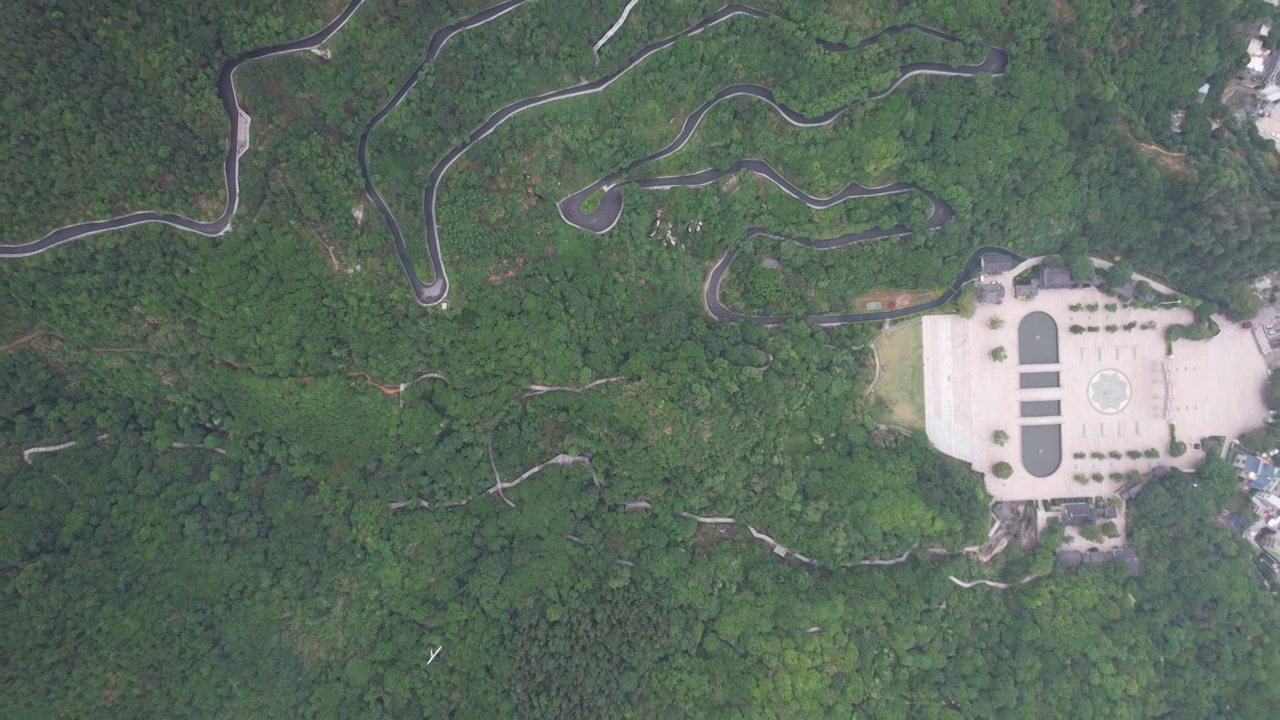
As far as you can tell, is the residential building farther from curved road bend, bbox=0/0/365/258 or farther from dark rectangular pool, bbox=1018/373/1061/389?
curved road bend, bbox=0/0/365/258

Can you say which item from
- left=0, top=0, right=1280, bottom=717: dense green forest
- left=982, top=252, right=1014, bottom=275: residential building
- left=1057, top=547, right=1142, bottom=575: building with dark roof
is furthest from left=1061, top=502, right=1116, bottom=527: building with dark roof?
left=982, top=252, right=1014, bottom=275: residential building

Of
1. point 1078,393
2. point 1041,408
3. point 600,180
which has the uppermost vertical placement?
point 600,180

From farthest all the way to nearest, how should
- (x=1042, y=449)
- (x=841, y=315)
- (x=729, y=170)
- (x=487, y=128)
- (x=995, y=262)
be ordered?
1. (x=1042, y=449)
2. (x=841, y=315)
3. (x=995, y=262)
4. (x=729, y=170)
5. (x=487, y=128)

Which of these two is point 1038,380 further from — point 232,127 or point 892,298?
point 232,127

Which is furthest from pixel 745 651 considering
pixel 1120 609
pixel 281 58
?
pixel 281 58

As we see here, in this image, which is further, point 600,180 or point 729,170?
point 729,170

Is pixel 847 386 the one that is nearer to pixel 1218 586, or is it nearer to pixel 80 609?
pixel 1218 586

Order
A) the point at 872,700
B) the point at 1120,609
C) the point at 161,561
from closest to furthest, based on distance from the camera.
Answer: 1. the point at 161,561
2. the point at 872,700
3. the point at 1120,609

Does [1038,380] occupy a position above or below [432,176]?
below

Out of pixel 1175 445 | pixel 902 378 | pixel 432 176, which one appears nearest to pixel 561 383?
pixel 432 176
